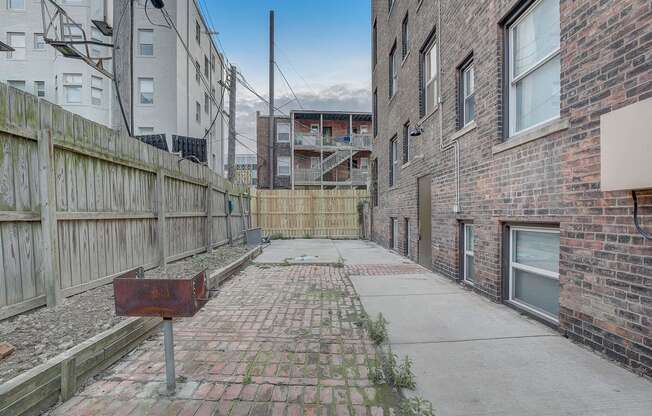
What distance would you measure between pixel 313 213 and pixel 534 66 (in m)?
12.5

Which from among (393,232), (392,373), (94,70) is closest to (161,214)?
(392,373)

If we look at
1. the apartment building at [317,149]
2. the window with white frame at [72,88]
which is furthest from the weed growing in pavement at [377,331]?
the apartment building at [317,149]

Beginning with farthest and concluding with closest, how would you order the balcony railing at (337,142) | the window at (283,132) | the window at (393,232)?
1. the window at (283,132)
2. the balcony railing at (337,142)
3. the window at (393,232)

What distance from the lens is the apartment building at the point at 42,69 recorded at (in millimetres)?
15883

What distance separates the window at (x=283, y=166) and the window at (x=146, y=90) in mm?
10096

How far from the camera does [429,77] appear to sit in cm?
741

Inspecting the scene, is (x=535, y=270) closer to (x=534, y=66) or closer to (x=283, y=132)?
(x=534, y=66)

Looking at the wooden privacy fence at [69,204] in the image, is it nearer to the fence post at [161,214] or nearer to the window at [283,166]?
the fence post at [161,214]

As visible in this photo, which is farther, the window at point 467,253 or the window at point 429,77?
the window at point 429,77

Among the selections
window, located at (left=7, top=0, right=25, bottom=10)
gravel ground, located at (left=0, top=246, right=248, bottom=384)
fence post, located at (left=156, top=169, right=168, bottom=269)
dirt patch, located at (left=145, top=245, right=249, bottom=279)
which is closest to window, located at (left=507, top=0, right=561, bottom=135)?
dirt patch, located at (left=145, top=245, right=249, bottom=279)

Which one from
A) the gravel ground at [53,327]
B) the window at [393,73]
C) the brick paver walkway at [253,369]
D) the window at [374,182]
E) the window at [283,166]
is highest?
the window at [393,73]

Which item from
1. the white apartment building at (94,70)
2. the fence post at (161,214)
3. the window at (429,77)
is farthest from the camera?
the white apartment building at (94,70)

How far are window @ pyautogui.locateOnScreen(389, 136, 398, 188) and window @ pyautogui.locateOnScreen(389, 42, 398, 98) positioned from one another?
163cm

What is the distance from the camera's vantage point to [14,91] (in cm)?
301
